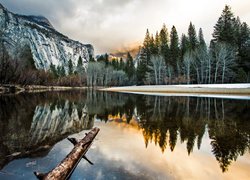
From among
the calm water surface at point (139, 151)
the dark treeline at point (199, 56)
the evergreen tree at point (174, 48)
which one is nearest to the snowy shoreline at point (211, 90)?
the dark treeline at point (199, 56)

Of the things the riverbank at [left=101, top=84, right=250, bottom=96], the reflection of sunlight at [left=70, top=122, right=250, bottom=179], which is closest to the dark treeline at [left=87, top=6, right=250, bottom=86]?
the riverbank at [left=101, top=84, right=250, bottom=96]

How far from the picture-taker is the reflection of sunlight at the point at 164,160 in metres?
4.84

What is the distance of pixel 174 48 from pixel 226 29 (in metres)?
17.0

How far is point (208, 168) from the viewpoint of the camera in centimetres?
519

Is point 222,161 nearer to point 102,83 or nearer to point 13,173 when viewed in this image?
point 13,173

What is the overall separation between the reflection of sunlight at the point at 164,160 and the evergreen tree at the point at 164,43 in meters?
63.6

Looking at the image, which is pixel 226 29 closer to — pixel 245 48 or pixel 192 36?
pixel 245 48

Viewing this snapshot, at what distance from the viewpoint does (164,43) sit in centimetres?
7231

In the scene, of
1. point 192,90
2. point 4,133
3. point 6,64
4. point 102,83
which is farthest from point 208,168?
point 102,83

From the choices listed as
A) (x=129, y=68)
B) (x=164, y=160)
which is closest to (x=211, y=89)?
(x=164, y=160)

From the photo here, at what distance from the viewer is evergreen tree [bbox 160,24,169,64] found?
69394 millimetres

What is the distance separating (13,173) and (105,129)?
17.0 feet

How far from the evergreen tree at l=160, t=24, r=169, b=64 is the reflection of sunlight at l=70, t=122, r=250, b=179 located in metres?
63.6

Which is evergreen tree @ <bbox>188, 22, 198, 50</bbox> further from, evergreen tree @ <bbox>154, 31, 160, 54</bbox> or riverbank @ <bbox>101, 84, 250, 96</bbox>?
riverbank @ <bbox>101, 84, 250, 96</bbox>
